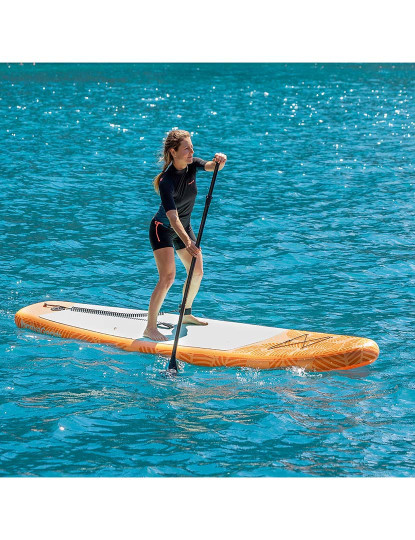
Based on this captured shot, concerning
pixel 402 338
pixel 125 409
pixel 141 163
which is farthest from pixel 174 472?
pixel 141 163

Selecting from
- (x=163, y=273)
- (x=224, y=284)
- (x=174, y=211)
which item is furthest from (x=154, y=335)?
(x=224, y=284)

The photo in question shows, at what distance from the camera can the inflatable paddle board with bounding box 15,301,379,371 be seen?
27.2ft

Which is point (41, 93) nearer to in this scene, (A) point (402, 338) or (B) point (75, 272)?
(B) point (75, 272)

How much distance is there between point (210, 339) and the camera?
8.92 metres

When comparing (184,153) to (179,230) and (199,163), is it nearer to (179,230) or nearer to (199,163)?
(199,163)

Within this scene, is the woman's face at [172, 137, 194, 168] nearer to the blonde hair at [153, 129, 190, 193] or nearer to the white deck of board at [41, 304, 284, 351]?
the blonde hair at [153, 129, 190, 193]

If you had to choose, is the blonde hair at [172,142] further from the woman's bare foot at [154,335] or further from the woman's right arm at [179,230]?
the woman's bare foot at [154,335]

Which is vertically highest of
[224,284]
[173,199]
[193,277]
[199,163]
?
[199,163]

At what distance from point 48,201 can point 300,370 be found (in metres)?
9.61

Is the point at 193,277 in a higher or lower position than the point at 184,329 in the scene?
higher

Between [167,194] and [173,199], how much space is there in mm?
78

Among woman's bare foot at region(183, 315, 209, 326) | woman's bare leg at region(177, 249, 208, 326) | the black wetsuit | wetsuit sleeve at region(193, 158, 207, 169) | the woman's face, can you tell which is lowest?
woman's bare foot at region(183, 315, 209, 326)

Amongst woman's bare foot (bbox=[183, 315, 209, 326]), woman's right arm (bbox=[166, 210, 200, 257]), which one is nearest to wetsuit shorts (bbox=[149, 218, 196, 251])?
woman's right arm (bbox=[166, 210, 200, 257])

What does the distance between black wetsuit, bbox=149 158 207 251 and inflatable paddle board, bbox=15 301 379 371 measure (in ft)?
3.41
